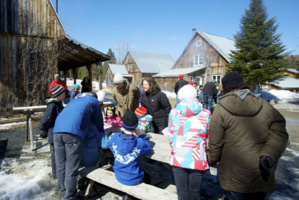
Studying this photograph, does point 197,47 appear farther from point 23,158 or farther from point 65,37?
point 23,158

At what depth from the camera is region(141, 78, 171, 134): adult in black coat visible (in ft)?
13.6

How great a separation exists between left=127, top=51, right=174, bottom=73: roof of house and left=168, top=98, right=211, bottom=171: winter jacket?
3366 cm

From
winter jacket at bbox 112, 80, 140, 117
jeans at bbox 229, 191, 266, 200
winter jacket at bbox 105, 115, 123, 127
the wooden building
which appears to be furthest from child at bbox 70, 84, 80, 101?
jeans at bbox 229, 191, 266, 200

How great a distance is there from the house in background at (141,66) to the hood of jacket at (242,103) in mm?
33487

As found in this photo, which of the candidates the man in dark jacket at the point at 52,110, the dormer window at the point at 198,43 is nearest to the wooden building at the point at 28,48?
the man in dark jacket at the point at 52,110

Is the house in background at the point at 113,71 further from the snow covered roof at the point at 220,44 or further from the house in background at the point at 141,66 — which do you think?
the snow covered roof at the point at 220,44

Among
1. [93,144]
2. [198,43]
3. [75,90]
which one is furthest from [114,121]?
[198,43]

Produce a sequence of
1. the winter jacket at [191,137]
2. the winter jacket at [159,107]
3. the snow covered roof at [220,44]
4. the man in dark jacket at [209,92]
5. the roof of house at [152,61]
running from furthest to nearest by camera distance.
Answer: the roof of house at [152,61] → the snow covered roof at [220,44] → the man in dark jacket at [209,92] → the winter jacket at [159,107] → the winter jacket at [191,137]

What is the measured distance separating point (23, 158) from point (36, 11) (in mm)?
7453

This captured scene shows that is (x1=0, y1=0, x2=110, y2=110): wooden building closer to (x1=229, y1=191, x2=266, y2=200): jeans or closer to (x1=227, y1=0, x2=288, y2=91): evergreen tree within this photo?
(x1=229, y1=191, x2=266, y2=200): jeans

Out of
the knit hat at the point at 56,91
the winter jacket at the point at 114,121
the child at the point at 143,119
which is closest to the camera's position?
the knit hat at the point at 56,91

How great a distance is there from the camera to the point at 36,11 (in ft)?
29.5

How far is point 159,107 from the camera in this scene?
4191 millimetres

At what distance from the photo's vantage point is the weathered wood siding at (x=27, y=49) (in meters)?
8.68
